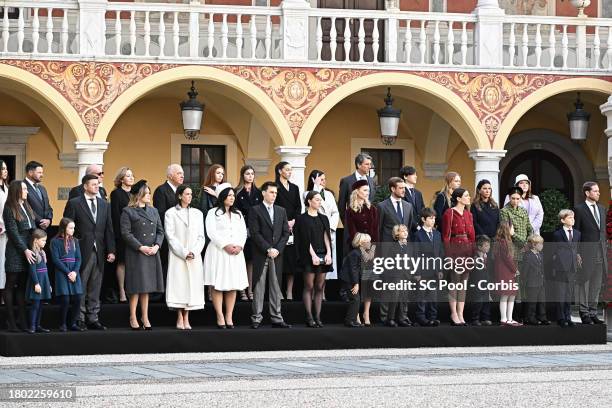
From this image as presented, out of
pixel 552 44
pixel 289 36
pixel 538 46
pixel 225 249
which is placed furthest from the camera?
pixel 552 44

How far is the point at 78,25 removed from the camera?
1998 centimetres

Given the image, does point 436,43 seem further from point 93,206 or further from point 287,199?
point 93,206

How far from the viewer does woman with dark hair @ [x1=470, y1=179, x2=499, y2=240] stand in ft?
50.4

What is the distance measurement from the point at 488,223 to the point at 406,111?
880 cm

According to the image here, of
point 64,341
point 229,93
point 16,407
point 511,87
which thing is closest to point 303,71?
point 229,93

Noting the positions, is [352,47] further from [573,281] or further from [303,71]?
[573,281]

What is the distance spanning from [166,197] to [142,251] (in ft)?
3.40

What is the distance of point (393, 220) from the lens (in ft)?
49.0

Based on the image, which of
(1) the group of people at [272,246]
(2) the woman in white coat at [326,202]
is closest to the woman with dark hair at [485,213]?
(1) the group of people at [272,246]

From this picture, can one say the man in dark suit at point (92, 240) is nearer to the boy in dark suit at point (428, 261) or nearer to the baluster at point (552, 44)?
the boy in dark suit at point (428, 261)

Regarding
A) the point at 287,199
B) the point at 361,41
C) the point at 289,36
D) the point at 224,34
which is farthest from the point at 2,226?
the point at 361,41

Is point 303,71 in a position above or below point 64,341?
above

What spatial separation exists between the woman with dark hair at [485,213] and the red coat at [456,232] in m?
0.36

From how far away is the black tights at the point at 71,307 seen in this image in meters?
13.7
